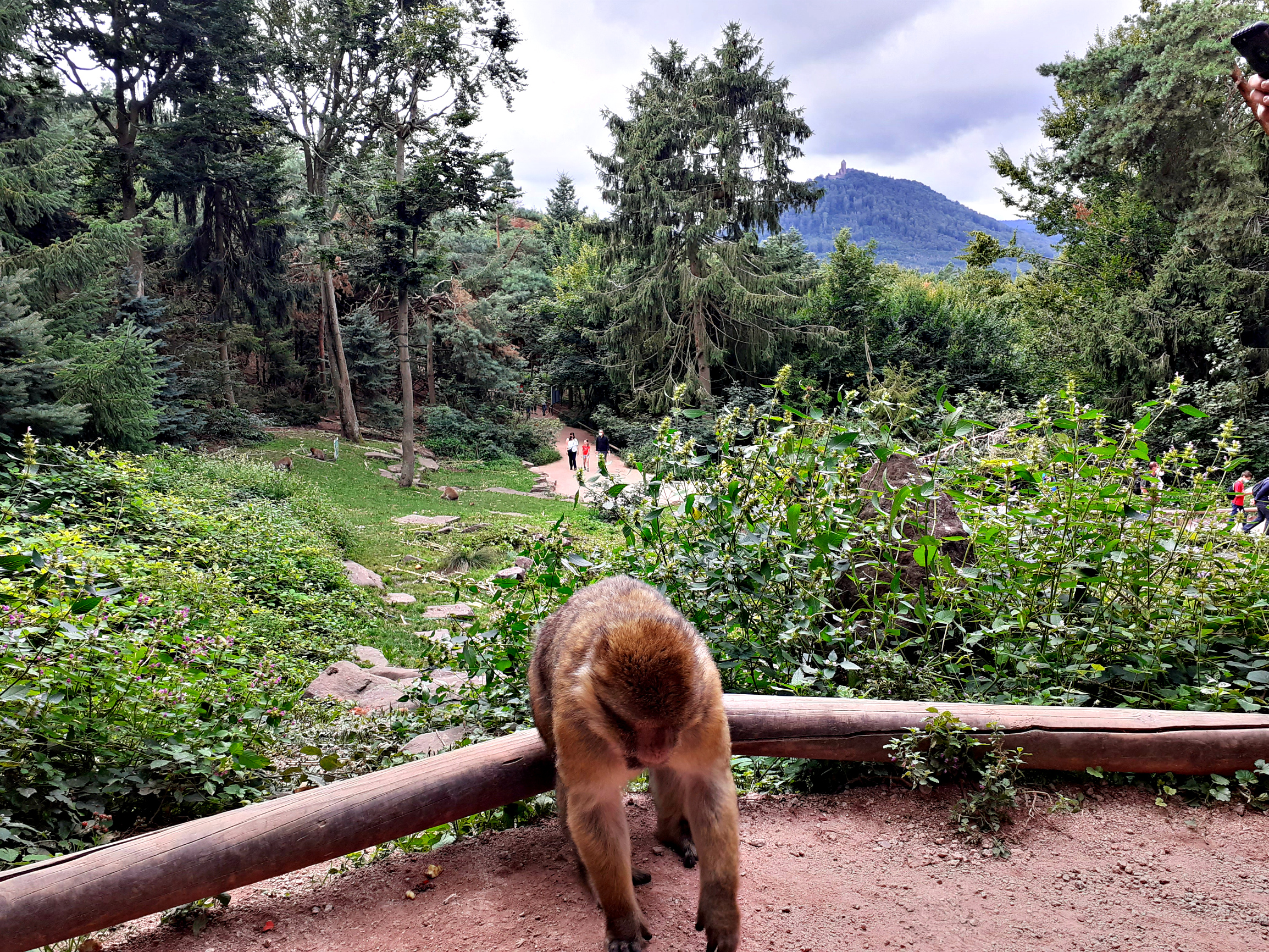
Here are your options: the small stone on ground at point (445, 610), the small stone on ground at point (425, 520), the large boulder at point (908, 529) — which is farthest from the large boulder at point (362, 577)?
the large boulder at point (908, 529)

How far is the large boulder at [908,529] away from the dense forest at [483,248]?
6.56 m

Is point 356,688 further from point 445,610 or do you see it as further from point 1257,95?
point 1257,95

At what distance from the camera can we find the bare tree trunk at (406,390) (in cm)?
2045

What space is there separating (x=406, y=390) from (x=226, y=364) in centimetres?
569

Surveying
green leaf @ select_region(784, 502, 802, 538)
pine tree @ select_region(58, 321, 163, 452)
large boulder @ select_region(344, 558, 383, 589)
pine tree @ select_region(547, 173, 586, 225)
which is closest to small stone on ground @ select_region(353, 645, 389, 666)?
large boulder @ select_region(344, 558, 383, 589)

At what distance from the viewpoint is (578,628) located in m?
2.34

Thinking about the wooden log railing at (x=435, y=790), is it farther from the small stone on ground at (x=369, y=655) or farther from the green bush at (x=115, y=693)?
the small stone on ground at (x=369, y=655)

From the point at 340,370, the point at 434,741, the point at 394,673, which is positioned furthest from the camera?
the point at 340,370

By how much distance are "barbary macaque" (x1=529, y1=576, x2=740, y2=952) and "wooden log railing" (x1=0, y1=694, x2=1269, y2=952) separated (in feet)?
1.99

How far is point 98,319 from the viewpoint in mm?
13320

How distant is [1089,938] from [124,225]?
51.1 feet

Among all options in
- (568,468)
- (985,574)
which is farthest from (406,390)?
(985,574)

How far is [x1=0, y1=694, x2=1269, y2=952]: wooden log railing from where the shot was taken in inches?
83.7

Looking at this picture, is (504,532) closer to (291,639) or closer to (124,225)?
(291,639)
